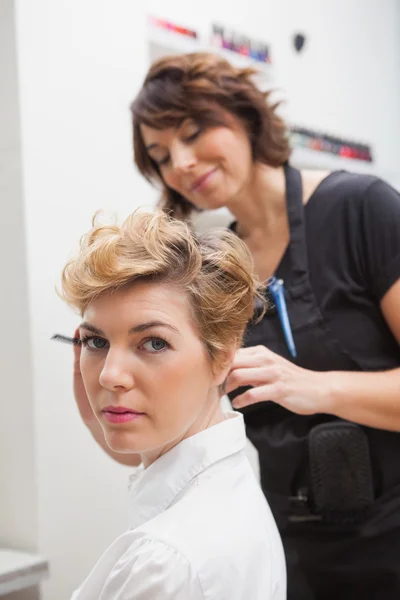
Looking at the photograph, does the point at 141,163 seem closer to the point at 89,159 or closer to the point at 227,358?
the point at 89,159

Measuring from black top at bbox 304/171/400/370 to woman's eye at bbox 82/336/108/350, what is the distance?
51 centimetres

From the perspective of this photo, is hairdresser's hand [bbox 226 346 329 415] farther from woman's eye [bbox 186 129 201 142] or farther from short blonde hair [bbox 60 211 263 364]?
woman's eye [bbox 186 129 201 142]

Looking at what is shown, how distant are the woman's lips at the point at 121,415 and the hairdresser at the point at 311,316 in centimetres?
26

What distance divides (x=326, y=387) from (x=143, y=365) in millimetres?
402

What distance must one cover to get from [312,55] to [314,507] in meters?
1.83

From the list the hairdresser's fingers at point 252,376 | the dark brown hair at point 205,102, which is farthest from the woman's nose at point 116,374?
the dark brown hair at point 205,102

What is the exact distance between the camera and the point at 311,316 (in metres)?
1.39

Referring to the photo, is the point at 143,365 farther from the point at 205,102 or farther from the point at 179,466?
the point at 205,102

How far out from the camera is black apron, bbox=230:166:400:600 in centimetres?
135

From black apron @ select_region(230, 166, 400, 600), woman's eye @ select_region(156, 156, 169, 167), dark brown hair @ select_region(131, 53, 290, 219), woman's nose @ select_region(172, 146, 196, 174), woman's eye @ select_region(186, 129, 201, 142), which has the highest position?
dark brown hair @ select_region(131, 53, 290, 219)

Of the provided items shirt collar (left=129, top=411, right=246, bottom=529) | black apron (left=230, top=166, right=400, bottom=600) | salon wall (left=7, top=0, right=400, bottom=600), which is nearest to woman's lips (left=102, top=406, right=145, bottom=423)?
shirt collar (left=129, top=411, right=246, bottom=529)

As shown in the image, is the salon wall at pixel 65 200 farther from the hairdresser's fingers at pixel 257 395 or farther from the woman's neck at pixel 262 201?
the hairdresser's fingers at pixel 257 395

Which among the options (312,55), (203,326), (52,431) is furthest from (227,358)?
(312,55)

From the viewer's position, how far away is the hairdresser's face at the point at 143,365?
3.18 feet
